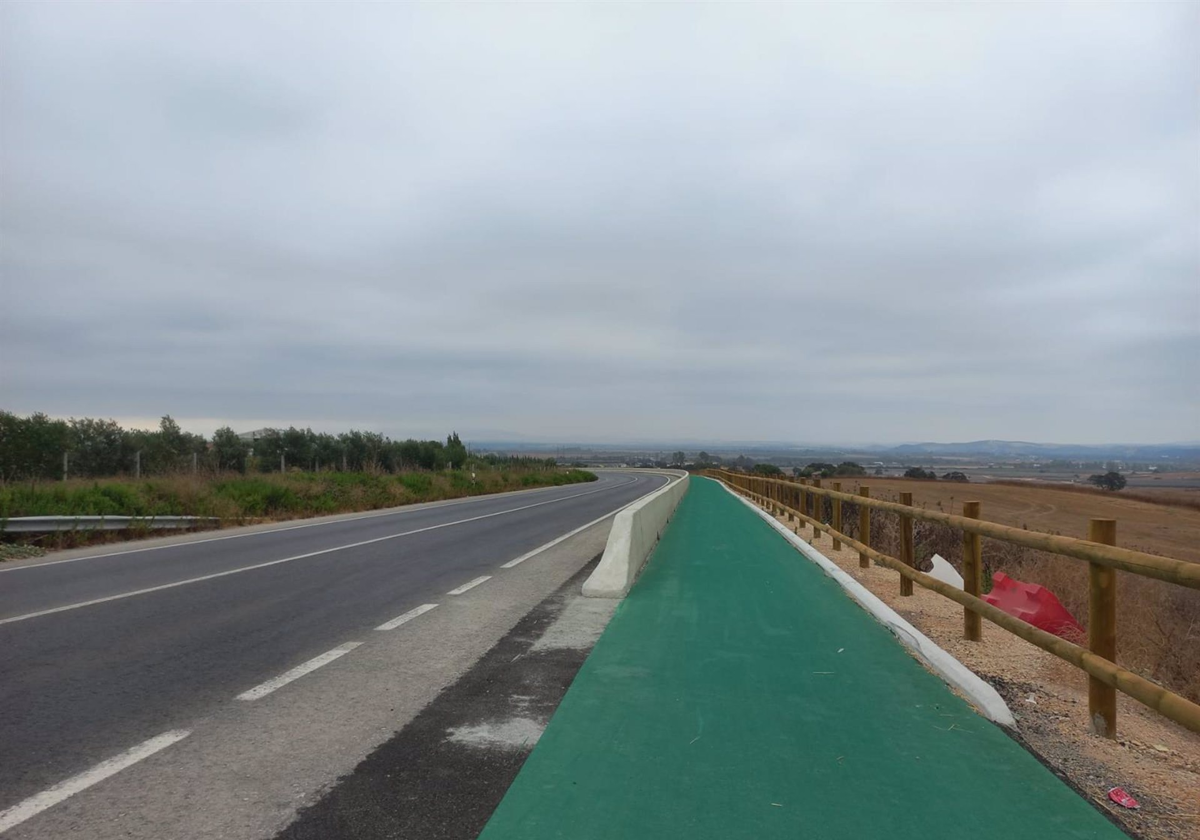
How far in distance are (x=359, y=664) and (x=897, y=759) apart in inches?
156

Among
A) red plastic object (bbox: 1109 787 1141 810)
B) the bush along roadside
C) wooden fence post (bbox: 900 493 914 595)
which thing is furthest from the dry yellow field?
the bush along roadside

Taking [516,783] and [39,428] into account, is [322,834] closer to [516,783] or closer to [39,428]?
[516,783]

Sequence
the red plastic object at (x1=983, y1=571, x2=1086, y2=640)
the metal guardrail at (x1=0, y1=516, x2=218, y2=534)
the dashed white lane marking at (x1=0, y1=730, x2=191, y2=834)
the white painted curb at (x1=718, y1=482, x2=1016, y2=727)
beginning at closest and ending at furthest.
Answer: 1. the dashed white lane marking at (x1=0, y1=730, x2=191, y2=834)
2. the white painted curb at (x1=718, y1=482, x2=1016, y2=727)
3. the red plastic object at (x1=983, y1=571, x2=1086, y2=640)
4. the metal guardrail at (x1=0, y1=516, x2=218, y2=534)

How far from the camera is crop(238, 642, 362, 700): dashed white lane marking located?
5.43 metres

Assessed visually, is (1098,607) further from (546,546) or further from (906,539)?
(546,546)

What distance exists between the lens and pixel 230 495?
2119 centimetres

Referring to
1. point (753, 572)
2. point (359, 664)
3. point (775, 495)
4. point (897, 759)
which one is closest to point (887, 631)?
point (897, 759)

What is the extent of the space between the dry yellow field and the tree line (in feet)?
70.8

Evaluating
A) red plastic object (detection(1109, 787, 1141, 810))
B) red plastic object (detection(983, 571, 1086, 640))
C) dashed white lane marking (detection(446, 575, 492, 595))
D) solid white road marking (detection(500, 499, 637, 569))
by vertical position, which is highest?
red plastic object (detection(983, 571, 1086, 640))

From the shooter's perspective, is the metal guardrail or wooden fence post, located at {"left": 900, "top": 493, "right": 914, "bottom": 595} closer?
wooden fence post, located at {"left": 900, "top": 493, "right": 914, "bottom": 595}

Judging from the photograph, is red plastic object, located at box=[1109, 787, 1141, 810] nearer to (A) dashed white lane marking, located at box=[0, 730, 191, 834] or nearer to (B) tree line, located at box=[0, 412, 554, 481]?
(A) dashed white lane marking, located at box=[0, 730, 191, 834]

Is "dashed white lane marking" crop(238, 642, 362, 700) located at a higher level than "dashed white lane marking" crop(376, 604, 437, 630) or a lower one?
higher

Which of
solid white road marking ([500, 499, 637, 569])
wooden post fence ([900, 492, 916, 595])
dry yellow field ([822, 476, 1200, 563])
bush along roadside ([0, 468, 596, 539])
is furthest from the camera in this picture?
bush along roadside ([0, 468, 596, 539])

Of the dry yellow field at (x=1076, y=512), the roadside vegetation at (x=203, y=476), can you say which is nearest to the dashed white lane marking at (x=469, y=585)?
the dry yellow field at (x=1076, y=512)
